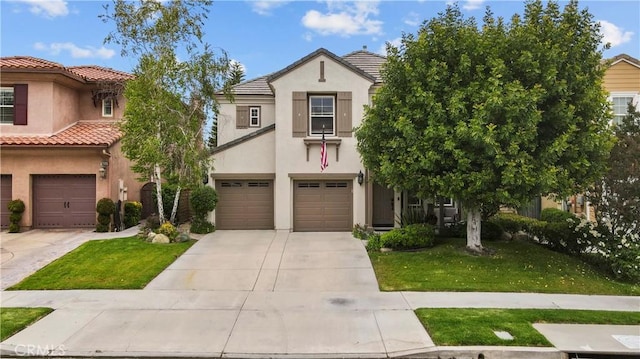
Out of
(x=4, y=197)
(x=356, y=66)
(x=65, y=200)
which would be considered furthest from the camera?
(x=356, y=66)

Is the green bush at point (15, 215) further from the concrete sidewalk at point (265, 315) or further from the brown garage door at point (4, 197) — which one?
the concrete sidewalk at point (265, 315)

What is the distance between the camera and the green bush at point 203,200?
1440 centimetres

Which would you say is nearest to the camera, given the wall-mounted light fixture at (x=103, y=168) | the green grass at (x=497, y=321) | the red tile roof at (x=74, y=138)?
the green grass at (x=497, y=321)

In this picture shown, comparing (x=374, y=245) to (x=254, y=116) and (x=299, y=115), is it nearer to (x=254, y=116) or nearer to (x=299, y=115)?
(x=299, y=115)

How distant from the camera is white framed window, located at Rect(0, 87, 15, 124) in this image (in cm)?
1551

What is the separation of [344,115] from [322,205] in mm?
3529

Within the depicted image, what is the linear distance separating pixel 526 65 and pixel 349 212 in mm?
8044

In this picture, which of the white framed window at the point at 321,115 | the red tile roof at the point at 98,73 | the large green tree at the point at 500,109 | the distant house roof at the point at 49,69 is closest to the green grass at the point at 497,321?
the large green tree at the point at 500,109

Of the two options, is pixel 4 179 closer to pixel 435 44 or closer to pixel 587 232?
pixel 435 44

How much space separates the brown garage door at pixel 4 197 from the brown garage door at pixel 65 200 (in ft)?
3.10

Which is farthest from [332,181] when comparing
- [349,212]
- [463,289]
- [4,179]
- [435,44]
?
[4,179]

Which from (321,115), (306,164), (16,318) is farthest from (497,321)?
(321,115)

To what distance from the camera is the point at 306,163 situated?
15.0 meters

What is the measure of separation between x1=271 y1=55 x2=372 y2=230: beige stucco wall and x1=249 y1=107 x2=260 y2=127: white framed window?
3024mm
